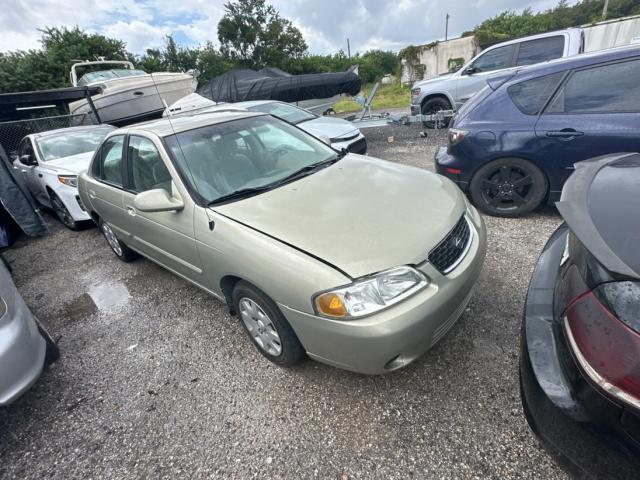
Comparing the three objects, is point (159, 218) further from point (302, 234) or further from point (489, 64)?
point (489, 64)

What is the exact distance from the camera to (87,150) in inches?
225

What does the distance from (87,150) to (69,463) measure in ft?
18.2

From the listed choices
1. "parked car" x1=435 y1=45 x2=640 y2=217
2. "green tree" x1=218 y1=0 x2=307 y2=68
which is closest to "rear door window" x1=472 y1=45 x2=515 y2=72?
"parked car" x1=435 y1=45 x2=640 y2=217

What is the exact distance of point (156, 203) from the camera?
2205 mm

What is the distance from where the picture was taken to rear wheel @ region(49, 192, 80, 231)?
16.8 ft

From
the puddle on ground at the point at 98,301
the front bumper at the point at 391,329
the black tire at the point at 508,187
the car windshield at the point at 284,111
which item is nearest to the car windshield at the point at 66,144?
the car windshield at the point at 284,111

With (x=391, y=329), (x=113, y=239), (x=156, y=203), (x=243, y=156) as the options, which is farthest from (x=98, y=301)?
(x=391, y=329)

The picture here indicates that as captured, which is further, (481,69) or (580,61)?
(481,69)

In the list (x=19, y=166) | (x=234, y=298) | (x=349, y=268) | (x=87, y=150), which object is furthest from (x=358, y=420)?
(x=19, y=166)

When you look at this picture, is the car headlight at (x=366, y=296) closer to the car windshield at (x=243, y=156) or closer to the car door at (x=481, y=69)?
the car windshield at (x=243, y=156)

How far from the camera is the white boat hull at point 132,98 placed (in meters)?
9.18

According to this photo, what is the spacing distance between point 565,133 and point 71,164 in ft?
21.7

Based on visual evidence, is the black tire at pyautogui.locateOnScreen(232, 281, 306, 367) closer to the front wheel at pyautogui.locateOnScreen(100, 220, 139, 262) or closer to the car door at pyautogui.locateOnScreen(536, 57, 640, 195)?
the front wheel at pyautogui.locateOnScreen(100, 220, 139, 262)

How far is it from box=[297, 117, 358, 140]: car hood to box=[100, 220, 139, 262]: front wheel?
3.25 meters
